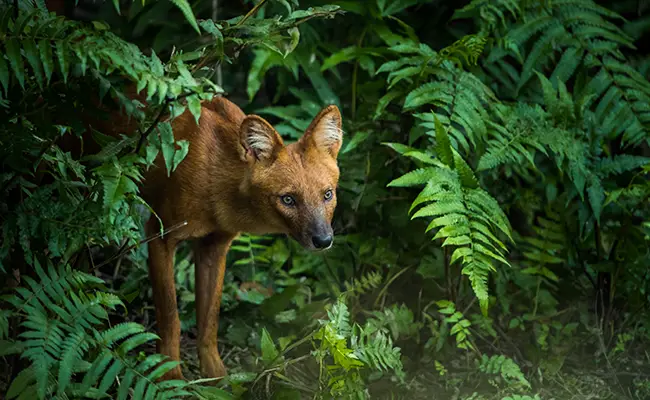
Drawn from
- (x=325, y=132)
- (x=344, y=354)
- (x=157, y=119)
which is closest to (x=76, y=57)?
(x=157, y=119)

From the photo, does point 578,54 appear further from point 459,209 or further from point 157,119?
point 157,119

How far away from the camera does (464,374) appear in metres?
5.10

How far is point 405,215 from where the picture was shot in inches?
217

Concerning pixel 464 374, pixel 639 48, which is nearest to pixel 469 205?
pixel 464 374

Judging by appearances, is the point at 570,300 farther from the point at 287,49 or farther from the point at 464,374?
the point at 287,49

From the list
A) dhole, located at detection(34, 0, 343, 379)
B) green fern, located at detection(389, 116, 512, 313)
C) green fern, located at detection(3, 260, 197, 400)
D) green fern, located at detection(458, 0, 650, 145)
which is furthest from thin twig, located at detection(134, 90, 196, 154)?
green fern, located at detection(458, 0, 650, 145)

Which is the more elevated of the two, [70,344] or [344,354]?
[70,344]

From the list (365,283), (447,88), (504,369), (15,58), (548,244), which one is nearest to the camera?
(15,58)

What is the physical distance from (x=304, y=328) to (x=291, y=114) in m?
1.70

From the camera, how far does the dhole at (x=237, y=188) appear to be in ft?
14.9

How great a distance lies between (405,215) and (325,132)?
108 centimetres

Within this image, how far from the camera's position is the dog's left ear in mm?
4591

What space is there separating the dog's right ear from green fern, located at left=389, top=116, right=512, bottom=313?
65cm

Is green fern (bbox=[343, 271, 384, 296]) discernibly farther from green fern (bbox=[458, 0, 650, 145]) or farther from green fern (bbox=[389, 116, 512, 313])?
green fern (bbox=[458, 0, 650, 145])
